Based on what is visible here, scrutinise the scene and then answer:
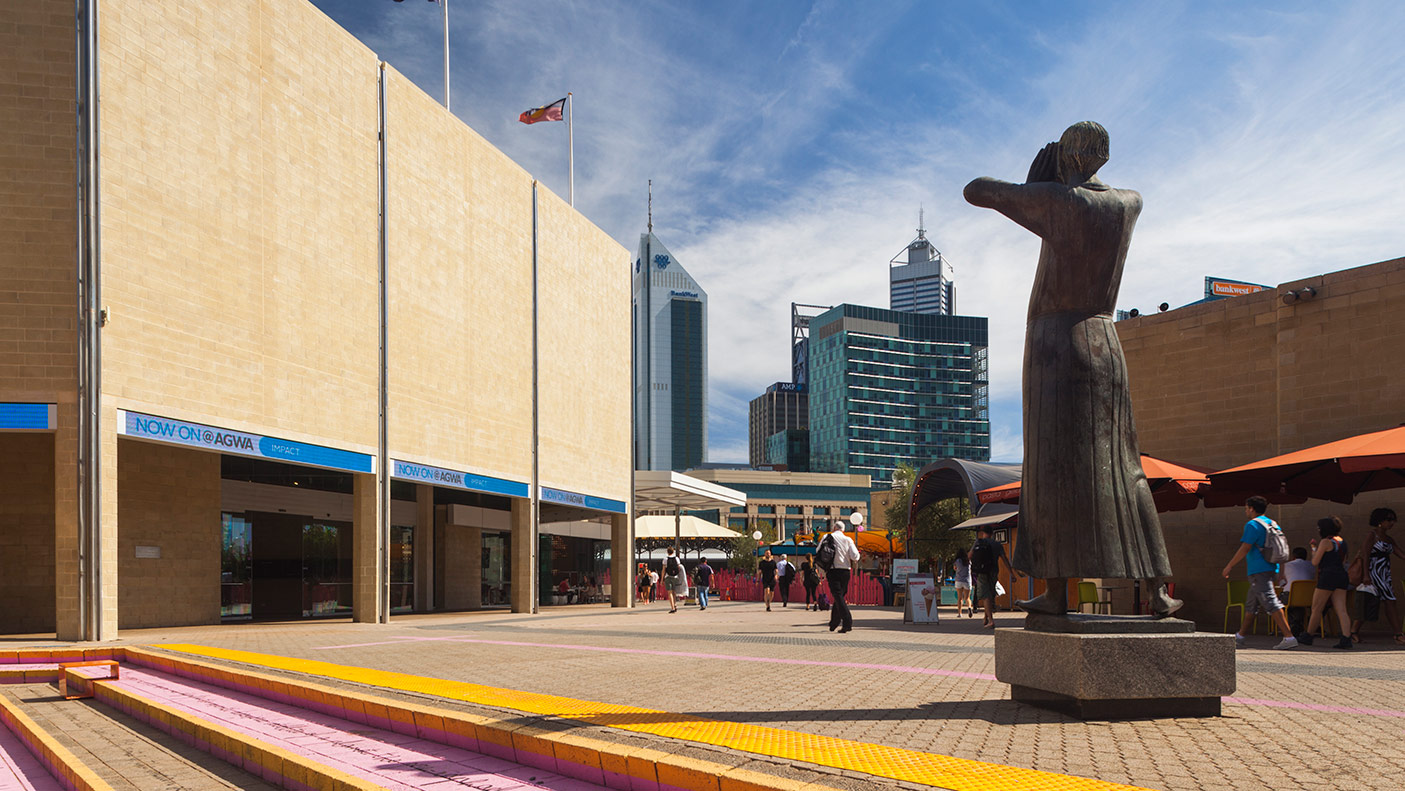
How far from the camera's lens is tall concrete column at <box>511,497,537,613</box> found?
2814 centimetres

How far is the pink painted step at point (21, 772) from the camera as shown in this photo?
6.05 meters

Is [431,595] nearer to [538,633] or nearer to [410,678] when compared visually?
[538,633]

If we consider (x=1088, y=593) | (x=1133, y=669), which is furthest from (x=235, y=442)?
(x=1133, y=669)

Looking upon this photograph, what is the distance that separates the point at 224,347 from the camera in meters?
17.2

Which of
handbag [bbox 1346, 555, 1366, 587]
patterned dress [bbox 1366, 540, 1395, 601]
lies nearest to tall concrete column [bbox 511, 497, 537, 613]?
handbag [bbox 1346, 555, 1366, 587]

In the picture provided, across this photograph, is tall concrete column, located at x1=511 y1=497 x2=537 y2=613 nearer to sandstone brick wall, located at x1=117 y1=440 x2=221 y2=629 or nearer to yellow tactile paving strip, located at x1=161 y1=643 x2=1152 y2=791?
sandstone brick wall, located at x1=117 y1=440 x2=221 y2=629

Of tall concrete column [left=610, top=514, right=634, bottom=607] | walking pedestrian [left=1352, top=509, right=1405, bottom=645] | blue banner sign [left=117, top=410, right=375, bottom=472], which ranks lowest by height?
tall concrete column [left=610, top=514, right=634, bottom=607]

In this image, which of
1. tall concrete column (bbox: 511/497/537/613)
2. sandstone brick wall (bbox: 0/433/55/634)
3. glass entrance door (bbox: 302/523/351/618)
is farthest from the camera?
tall concrete column (bbox: 511/497/537/613)

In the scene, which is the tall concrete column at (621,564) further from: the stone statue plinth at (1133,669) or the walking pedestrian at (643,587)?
the stone statue plinth at (1133,669)

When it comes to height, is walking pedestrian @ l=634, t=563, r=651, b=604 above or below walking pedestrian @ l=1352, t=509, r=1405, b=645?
below

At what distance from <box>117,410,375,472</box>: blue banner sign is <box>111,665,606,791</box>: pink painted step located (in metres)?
8.45

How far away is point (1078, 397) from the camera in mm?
6137

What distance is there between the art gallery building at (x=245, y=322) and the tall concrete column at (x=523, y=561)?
0.21 ft

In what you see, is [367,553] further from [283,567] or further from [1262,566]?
[1262,566]
